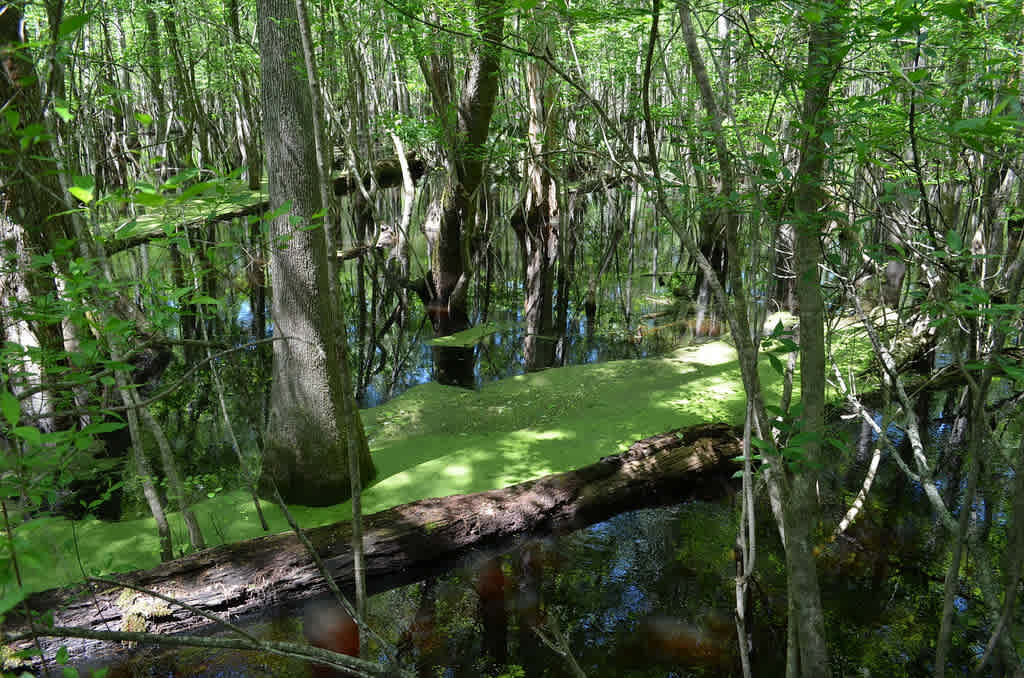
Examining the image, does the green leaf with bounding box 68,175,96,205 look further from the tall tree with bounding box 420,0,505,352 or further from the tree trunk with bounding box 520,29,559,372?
the tree trunk with bounding box 520,29,559,372

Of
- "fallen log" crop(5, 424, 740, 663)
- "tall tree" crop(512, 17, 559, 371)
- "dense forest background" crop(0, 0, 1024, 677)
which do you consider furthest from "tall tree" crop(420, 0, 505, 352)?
"fallen log" crop(5, 424, 740, 663)

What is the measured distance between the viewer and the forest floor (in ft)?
13.2

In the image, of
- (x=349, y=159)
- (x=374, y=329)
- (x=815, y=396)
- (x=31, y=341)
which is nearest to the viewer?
(x=815, y=396)

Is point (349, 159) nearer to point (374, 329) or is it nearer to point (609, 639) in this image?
point (374, 329)

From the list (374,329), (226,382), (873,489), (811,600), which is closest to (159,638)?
(811,600)

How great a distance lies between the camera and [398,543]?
400cm

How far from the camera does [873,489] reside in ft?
16.7

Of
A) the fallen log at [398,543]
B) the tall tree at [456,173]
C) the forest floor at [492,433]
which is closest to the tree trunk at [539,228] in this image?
the tall tree at [456,173]

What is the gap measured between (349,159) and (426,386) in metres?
3.63

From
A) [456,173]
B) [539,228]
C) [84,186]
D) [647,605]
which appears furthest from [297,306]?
[539,228]

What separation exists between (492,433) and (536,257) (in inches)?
202

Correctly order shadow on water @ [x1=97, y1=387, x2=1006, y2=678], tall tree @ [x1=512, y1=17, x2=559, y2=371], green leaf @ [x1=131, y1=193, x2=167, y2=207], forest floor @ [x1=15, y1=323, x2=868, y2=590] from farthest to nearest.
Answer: tall tree @ [x1=512, y1=17, x2=559, y2=371] → forest floor @ [x1=15, y1=323, x2=868, y2=590] → shadow on water @ [x1=97, y1=387, x2=1006, y2=678] → green leaf @ [x1=131, y1=193, x2=167, y2=207]

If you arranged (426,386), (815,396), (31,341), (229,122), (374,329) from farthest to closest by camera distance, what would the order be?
(229,122) < (374,329) < (426,386) < (31,341) < (815,396)

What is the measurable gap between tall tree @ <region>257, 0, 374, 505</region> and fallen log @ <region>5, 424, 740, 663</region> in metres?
0.54
